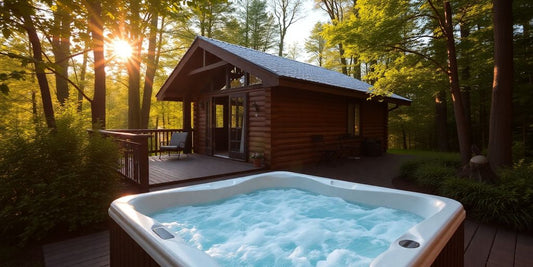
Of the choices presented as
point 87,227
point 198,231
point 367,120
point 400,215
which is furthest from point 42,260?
point 367,120

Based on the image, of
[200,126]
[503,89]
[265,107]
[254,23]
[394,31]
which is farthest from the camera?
[254,23]

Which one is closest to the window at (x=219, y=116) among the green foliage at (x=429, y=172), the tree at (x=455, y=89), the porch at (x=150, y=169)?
the porch at (x=150, y=169)

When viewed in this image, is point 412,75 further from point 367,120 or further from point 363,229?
point 363,229

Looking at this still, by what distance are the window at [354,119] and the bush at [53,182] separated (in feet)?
23.6

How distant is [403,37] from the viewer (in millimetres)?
5480

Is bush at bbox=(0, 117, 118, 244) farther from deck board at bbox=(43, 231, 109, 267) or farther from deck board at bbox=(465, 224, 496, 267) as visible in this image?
deck board at bbox=(465, 224, 496, 267)

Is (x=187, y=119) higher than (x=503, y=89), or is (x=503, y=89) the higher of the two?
(x=503, y=89)

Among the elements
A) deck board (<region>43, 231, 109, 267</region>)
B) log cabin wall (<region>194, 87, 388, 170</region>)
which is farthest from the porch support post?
deck board (<region>43, 231, 109, 267</region>)

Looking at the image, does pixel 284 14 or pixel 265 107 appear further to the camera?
pixel 284 14

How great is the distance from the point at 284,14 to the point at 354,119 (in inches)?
388

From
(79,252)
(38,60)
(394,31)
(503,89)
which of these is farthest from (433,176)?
(38,60)

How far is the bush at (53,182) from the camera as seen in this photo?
258 cm

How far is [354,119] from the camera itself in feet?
28.7

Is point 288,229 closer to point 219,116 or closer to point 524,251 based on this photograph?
point 524,251
